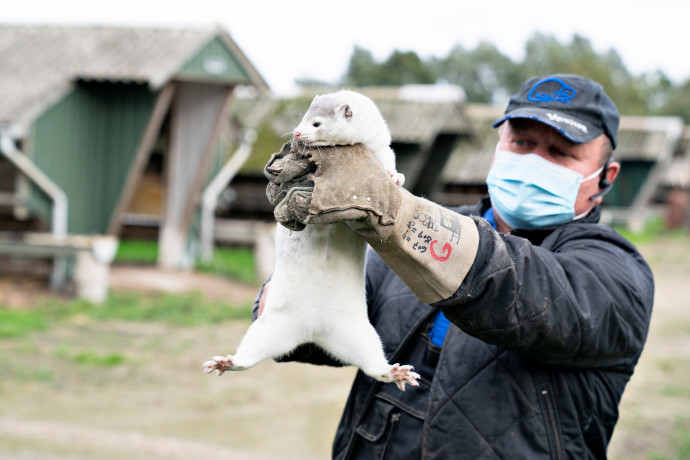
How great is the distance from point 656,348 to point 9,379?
299 inches

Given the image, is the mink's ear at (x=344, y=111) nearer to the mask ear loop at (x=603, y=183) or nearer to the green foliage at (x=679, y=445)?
the mask ear loop at (x=603, y=183)

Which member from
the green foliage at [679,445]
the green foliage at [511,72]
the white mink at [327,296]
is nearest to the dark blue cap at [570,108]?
the white mink at [327,296]

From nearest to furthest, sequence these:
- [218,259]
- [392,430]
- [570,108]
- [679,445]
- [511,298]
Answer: [511,298], [392,430], [570,108], [679,445], [218,259]

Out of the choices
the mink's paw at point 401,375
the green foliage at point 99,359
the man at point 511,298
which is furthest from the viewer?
the green foliage at point 99,359

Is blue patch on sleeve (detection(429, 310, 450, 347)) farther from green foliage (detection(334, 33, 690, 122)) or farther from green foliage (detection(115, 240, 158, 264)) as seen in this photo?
green foliage (detection(334, 33, 690, 122))

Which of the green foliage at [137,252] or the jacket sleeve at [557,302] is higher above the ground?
the jacket sleeve at [557,302]

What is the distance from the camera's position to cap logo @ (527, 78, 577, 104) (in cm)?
258

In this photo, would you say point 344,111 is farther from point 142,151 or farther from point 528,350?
point 142,151

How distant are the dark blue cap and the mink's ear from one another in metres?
0.79

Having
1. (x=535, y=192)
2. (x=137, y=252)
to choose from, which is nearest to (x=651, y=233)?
(x=137, y=252)

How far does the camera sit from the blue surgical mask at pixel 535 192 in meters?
2.58

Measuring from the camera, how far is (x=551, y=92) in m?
2.62

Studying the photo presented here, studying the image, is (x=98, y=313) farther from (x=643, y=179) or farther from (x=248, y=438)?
(x=643, y=179)

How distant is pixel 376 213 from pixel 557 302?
1.93ft
